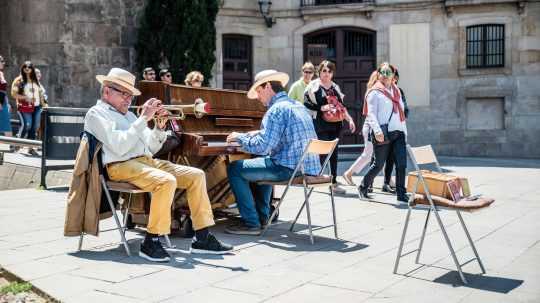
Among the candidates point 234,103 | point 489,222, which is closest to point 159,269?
point 234,103

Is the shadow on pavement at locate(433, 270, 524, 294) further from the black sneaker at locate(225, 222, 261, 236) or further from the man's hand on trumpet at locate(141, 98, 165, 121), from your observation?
the man's hand on trumpet at locate(141, 98, 165, 121)

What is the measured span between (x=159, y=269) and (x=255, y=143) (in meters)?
1.67

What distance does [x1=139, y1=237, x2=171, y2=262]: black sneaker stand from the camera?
592 cm

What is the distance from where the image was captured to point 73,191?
6234 millimetres

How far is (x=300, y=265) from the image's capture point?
5.84m

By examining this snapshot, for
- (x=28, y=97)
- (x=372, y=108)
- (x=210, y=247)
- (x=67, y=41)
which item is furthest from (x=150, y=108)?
(x=67, y=41)

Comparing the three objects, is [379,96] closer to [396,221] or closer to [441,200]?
[396,221]

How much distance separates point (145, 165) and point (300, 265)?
1.57 m

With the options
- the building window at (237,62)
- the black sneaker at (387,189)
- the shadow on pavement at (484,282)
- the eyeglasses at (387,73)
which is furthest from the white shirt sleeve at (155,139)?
the building window at (237,62)

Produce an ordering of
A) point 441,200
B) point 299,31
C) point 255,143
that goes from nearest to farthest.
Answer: point 441,200 < point 255,143 < point 299,31

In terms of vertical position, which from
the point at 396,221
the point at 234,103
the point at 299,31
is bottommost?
the point at 396,221

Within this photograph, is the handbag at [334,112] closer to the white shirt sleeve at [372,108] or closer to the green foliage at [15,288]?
the white shirt sleeve at [372,108]

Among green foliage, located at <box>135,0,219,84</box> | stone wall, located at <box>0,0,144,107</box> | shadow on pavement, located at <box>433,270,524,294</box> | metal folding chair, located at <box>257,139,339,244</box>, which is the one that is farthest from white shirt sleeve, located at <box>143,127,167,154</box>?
stone wall, located at <box>0,0,144,107</box>

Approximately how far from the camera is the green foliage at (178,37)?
17641 mm
